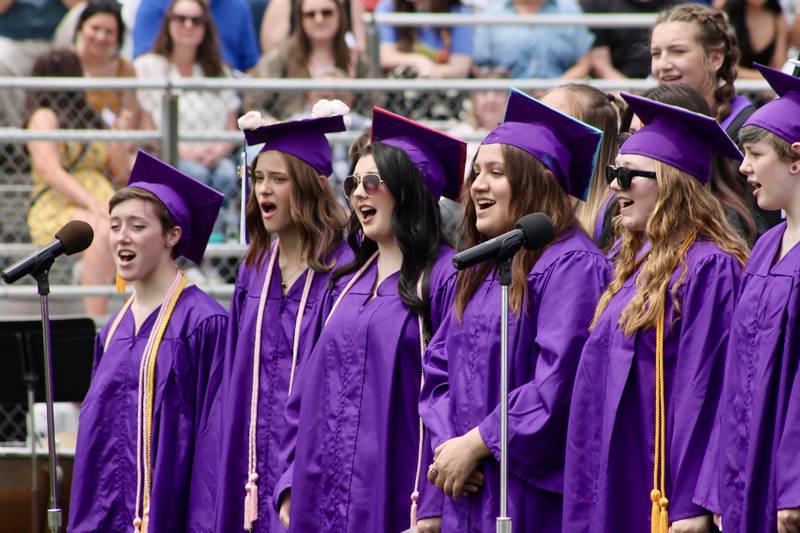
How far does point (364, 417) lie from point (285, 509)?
23.0 inches

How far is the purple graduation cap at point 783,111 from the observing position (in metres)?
4.61

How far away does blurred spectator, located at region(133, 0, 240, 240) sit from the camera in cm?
854

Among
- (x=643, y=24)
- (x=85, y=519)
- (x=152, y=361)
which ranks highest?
(x=643, y=24)

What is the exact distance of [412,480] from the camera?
5.61m

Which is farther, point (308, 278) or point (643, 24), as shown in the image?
point (643, 24)

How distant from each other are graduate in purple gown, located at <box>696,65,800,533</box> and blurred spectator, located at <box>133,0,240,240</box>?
4.37 m

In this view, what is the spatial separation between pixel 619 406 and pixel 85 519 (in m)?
2.77

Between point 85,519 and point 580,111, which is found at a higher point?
point 580,111

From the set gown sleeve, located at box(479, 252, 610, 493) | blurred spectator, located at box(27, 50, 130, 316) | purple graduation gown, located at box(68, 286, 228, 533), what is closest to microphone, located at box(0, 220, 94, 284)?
purple graduation gown, located at box(68, 286, 228, 533)

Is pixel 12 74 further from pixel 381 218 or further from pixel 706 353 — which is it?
pixel 706 353

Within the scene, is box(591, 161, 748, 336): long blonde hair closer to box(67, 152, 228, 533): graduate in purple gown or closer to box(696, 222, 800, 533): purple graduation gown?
box(696, 222, 800, 533): purple graduation gown

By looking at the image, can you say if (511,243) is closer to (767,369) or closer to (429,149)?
(767,369)

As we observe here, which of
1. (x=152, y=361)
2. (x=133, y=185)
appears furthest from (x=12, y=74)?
(x=152, y=361)

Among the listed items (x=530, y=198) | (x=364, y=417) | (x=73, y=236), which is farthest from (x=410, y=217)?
(x=73, y=236)
